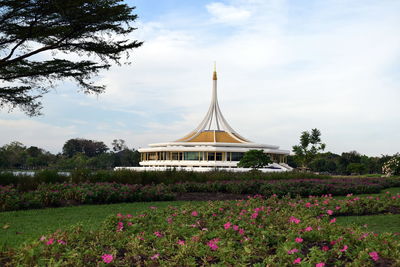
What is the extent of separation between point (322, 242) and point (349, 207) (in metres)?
4.82

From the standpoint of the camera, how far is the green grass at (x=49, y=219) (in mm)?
6466

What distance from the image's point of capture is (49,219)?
8094mm

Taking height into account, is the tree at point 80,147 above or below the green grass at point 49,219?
above

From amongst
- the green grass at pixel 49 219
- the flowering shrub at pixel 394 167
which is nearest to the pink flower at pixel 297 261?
the green grass at pixel 49 219

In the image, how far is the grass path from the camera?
663cm

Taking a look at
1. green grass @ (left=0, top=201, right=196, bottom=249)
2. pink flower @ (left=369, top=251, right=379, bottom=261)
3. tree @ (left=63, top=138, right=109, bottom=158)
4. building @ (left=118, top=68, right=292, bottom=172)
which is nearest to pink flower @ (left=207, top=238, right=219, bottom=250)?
pink flower @ (left=369, top=251, right=379, bottom=261)

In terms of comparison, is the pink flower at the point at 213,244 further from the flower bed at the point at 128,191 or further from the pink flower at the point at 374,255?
the flower bed at the point at 128,191

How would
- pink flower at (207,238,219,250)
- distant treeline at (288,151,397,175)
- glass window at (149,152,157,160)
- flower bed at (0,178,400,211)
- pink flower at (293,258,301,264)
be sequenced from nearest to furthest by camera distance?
pink flower at (293,258,301,264) → pink flower at (207,238,219,250) → flower bed at (0,178,400,211) → glass window at (149,152,157,160) → distant treeline at (288,151,397,175)

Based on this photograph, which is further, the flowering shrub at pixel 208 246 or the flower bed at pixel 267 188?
the flower bed at pixel 267 188

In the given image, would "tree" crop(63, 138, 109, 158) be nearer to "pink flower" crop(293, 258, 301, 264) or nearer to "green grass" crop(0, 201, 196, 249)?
"green grass" crop(0, 201, 196, 249)

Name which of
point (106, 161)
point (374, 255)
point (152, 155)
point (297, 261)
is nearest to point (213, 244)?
point (297, 261)

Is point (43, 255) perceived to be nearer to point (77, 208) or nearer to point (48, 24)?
point (77, 208)

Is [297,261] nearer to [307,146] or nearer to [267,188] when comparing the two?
[267,188]

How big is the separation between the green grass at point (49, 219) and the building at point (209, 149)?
3020 cm
